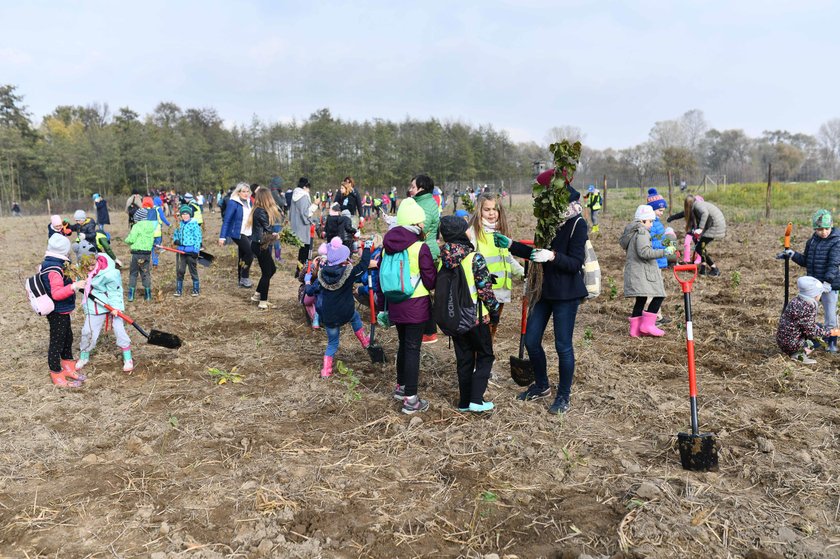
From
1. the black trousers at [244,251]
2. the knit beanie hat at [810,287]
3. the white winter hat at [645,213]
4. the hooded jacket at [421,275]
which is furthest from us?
the black trousers at [244,251]

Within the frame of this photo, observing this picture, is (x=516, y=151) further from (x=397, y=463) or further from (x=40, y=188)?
(x=397, y=463)

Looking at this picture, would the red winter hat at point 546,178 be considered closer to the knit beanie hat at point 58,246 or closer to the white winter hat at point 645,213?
the white winter hat at point 645,213

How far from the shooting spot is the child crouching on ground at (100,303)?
6.02m

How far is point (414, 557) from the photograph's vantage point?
10.3ft

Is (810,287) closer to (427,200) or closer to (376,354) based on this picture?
(427,200)

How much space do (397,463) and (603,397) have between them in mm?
2187

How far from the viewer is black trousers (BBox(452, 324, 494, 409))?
4.80 m

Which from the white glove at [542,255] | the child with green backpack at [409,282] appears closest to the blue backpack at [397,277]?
the child with green backpack at [409,282]

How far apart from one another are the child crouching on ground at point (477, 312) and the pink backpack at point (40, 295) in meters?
3.84

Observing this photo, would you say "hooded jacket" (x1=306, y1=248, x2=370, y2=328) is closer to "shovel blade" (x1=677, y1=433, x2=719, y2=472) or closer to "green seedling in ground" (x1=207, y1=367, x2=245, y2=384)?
"green seedling in ground" (x1=207, y1=367, x2=245, y2=384)

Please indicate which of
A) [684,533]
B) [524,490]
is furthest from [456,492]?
[684,533]

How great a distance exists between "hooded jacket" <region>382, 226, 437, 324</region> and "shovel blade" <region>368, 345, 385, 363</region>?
5.06ft

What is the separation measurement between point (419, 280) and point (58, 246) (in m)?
3.66

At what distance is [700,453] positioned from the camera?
392 cm
